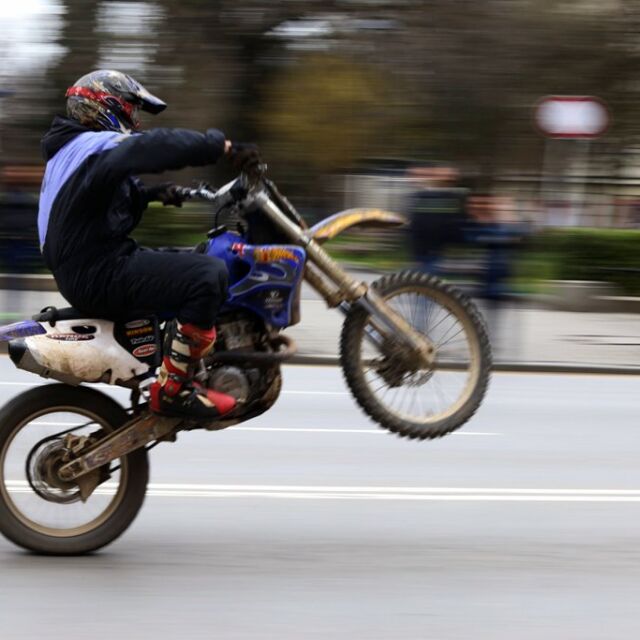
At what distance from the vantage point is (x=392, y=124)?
20.0m

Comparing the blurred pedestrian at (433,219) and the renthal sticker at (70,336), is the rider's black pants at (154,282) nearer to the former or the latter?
the renthal sticker at (70,336)

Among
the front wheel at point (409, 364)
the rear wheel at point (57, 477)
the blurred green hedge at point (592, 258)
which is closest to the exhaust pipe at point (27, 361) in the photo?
the rear wheel at point (57, 477)

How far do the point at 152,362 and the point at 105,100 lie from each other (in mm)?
957

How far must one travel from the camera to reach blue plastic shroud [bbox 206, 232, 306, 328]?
5109 mm

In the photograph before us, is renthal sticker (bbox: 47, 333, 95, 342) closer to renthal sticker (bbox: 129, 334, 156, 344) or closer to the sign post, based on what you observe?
renthal sticker (bbox: 129, 334, 156, 344)

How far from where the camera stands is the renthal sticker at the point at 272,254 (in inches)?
202

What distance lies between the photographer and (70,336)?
510 centimetres

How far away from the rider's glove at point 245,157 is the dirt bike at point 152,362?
3.3 inches

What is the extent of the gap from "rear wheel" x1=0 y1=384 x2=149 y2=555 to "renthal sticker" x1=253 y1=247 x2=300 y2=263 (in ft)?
2.56

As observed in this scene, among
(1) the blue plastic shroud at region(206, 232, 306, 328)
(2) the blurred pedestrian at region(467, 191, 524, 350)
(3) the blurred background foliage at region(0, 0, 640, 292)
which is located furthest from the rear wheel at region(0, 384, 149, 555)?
(3) the blurred background foliage at region(0, 0, 640, 292)

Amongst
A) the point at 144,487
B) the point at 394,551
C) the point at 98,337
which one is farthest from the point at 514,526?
the point at 98,337

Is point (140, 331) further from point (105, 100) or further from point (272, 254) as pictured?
point (105, 100)

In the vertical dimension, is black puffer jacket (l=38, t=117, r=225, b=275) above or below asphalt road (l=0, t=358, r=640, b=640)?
above

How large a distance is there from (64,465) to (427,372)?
1.42 metres
